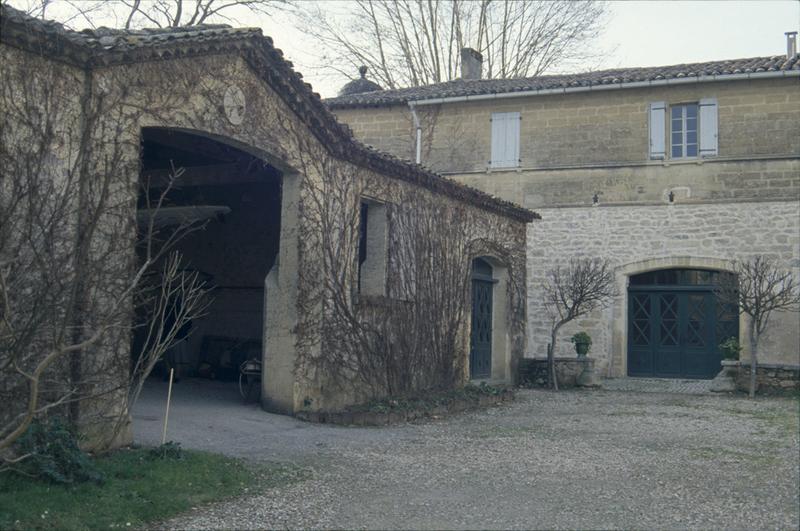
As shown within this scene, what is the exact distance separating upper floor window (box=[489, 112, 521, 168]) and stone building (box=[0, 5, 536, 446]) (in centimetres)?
343

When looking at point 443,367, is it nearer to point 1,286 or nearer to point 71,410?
point 71,410

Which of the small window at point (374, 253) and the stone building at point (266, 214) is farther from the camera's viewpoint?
the small window at point (374, 253)

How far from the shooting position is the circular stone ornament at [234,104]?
29.2ft

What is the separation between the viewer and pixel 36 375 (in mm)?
4555

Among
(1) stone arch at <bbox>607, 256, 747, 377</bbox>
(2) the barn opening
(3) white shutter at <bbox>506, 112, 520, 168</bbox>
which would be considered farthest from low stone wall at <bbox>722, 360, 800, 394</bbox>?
(2) the barn opening

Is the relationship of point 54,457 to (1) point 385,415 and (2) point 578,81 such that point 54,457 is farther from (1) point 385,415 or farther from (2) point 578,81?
(2) point 578,81

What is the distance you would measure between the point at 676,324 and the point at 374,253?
9965mm

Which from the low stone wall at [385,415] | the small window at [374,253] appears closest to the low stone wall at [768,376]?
the low stone wall at [385,415]

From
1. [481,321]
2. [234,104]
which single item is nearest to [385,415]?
[234,104]

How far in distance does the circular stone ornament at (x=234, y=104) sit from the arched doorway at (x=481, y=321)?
702 centimetres

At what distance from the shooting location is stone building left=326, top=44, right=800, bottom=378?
18.1 meters

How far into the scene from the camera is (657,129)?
62.2ft

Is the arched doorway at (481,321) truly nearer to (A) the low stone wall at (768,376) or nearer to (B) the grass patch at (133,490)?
(A) the low stone wall at (768,376)

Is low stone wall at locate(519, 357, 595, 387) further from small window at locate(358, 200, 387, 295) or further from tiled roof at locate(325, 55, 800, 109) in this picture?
tiled roof at locate(325, 55, 800, 109)
